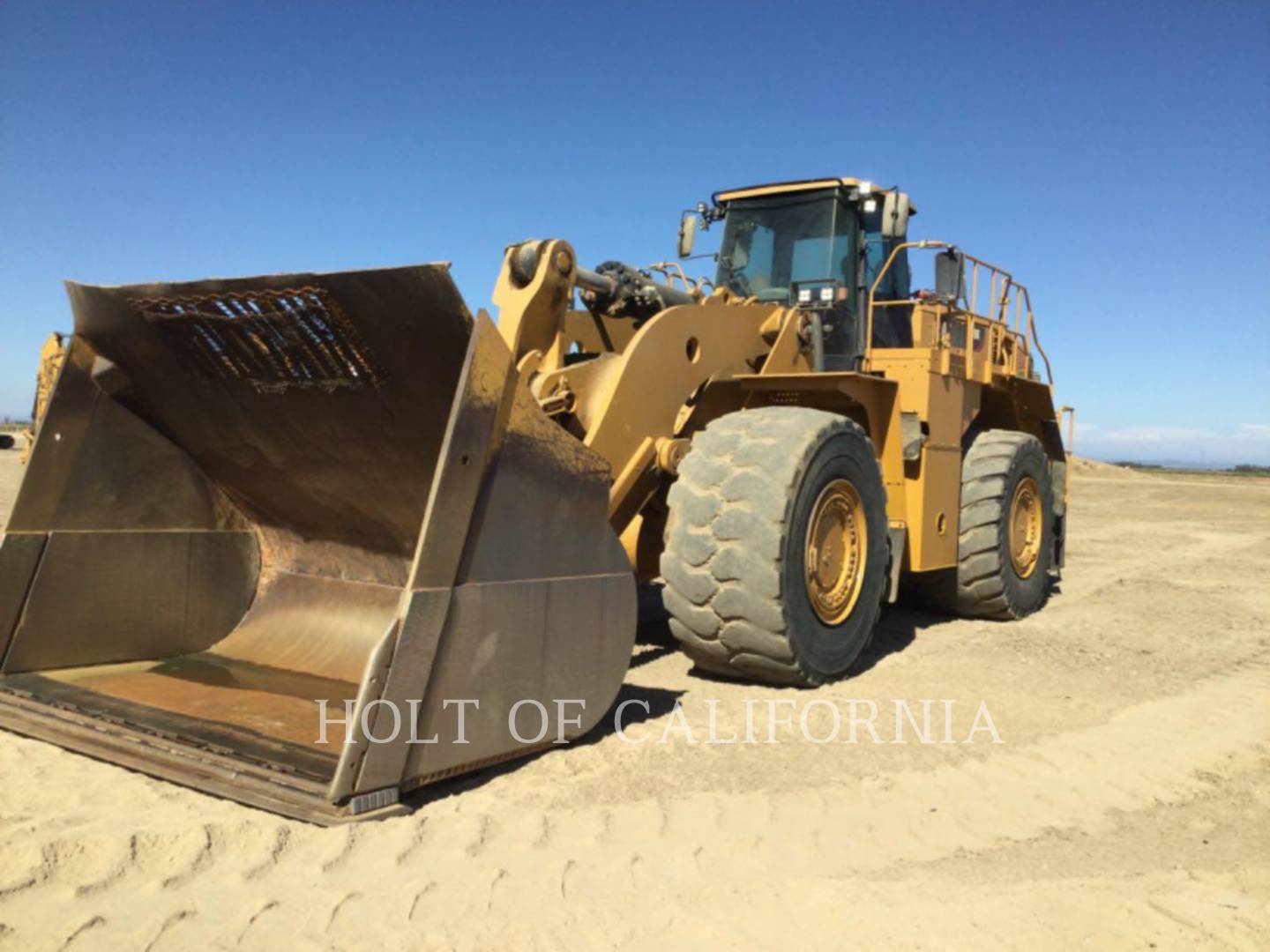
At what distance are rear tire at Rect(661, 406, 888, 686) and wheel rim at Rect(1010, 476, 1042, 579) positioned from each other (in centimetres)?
329

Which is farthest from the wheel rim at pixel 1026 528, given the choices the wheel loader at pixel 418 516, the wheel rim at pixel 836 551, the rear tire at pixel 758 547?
the rear tire at pixel 758 547

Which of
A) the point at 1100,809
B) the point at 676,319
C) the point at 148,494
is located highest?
the point at 676,319

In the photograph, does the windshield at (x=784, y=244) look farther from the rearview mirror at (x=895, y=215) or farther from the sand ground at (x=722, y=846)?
the sand ground at (x=722, y=846)

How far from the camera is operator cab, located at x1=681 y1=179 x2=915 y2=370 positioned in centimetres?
709

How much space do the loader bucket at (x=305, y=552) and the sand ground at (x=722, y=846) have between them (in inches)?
8.4

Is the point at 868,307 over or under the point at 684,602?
over

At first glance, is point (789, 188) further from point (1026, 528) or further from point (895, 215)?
point (1026, 528)

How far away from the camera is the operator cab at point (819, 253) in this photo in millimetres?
7094

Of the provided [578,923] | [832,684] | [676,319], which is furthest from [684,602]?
[578,923]

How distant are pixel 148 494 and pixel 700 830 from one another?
3077 mm

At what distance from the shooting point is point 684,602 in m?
4.88

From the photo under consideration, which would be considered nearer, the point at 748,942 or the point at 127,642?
the point at 748,942

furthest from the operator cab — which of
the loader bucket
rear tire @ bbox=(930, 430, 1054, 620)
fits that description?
the loader bucket

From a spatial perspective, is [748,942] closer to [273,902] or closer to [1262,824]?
[273,902]
